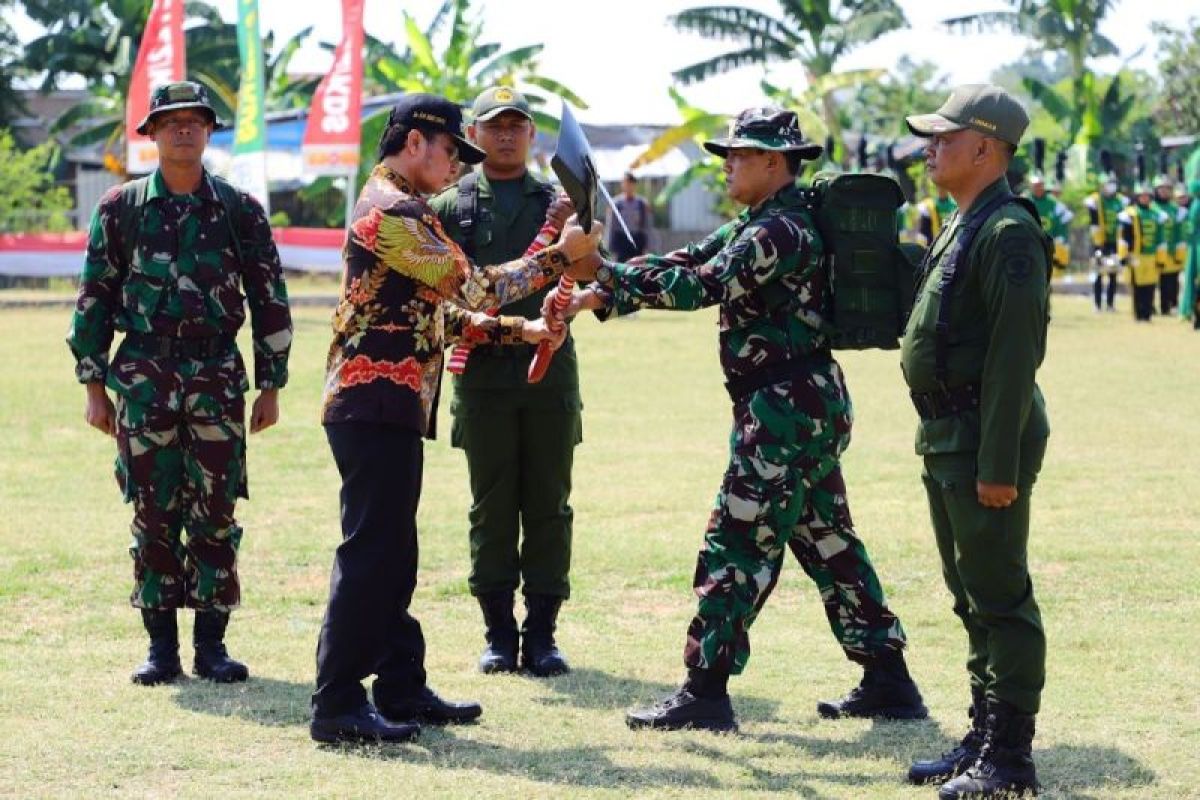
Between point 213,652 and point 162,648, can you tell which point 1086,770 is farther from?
point 162,648

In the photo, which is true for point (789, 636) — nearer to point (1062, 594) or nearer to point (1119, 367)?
point (1062, 594)

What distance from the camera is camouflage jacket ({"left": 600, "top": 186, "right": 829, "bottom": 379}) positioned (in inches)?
243

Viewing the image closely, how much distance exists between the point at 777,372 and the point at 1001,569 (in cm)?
118

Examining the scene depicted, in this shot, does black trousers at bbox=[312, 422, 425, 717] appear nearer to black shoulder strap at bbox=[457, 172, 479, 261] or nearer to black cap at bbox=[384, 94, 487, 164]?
black cap at bbox=[384, 94, 487, 164]

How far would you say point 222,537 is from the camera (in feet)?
24.0

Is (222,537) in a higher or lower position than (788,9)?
lower

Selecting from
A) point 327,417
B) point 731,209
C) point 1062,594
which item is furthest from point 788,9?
point 327,417

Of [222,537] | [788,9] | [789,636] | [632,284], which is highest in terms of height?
[788,9]

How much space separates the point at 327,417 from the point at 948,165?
6.86ft

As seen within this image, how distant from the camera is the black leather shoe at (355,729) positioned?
244 inches

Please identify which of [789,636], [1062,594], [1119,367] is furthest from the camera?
[1119,367]

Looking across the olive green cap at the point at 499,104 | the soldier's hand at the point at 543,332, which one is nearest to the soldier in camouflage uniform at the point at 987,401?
the soldier's hand at the point at 543,332

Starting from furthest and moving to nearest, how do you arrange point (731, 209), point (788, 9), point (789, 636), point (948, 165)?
point (731, 209) → point (788, 9) → point (789, 636) → point (948, 165)

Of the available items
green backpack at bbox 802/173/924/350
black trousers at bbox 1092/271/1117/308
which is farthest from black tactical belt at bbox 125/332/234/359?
black trousers at bbox 1092/271/1117/308
